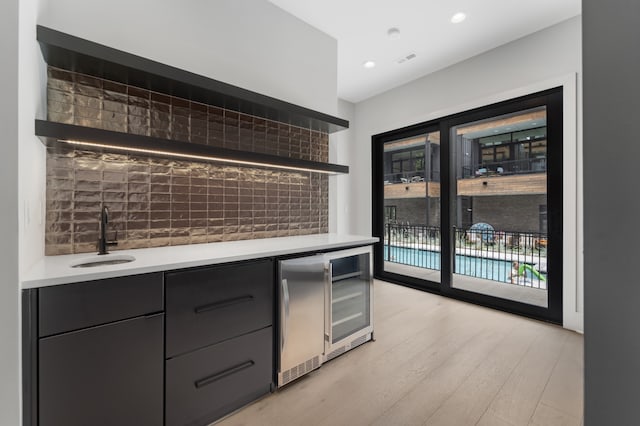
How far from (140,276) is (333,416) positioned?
1.27 m

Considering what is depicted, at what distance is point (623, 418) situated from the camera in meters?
0.45

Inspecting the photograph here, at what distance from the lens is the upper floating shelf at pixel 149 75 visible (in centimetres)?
138

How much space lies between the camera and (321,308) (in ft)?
6.52

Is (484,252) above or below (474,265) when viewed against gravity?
above

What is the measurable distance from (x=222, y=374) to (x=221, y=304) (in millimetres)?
385

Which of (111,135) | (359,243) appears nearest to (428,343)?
(359,243)

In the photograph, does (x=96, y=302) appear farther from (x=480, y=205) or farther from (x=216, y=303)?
(x=480, y=205)

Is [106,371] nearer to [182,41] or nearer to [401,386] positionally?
[401,386]

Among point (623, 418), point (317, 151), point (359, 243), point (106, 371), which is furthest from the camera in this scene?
point (317, 151)

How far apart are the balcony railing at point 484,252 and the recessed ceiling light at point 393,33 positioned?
7.88ft

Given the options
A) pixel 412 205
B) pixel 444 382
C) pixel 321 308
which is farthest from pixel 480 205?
pixel 321 308

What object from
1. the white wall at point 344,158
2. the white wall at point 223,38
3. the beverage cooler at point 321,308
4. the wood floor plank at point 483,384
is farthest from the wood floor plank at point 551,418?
the white wall at point 344,158
